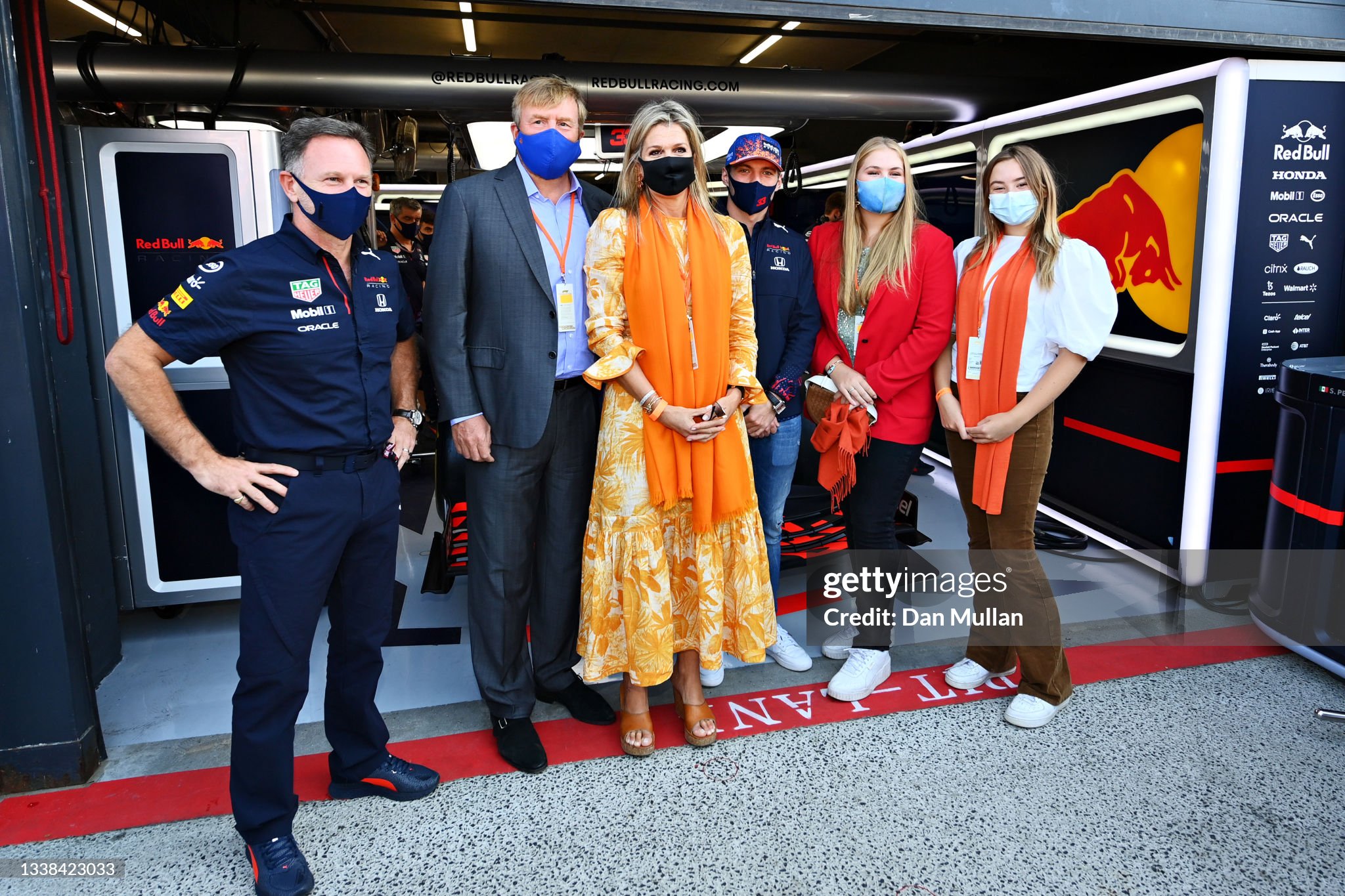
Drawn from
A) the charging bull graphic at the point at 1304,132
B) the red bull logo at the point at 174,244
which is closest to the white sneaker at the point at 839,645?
the charging bull graphic at the point at 1304,132

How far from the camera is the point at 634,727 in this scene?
8.11 feet

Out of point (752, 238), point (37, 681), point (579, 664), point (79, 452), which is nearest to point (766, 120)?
Answer: point (752, 238)

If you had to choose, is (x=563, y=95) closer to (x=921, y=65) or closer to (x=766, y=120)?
(x=766, y=120)

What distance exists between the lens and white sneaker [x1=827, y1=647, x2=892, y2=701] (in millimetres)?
2746

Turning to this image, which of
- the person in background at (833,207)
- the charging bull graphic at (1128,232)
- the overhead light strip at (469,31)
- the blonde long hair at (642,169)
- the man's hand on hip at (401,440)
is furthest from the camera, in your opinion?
the overhead light strip at (469,31)

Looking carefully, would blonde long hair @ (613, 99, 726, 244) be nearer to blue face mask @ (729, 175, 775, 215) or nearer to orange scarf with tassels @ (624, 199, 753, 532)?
orange scarf with tassels @ (624, 199, 753, 532)

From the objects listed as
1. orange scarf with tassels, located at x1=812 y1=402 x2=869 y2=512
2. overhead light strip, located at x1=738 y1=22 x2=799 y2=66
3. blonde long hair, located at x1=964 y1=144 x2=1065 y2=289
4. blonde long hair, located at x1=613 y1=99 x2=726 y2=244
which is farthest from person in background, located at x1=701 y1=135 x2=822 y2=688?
overhead light strip, located at x1=738 y1=22 x2=799 y2=66

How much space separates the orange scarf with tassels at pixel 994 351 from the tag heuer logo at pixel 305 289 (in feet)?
5.96

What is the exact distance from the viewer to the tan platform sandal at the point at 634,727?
244cm

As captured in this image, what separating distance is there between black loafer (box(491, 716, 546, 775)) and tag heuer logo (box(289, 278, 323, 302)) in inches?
51.6

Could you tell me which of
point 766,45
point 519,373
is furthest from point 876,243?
point 766,45

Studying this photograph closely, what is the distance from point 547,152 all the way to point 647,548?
1093 millimetres

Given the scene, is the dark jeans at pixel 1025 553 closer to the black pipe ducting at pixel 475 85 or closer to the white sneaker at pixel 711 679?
the white sneaker at pixel 711 679

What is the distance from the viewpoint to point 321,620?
354 centimetres
